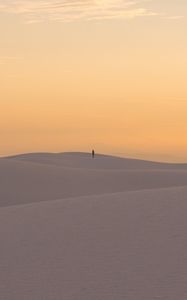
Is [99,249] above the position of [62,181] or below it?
below

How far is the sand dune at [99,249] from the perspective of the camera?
604cm

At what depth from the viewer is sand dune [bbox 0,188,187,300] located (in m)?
6.04

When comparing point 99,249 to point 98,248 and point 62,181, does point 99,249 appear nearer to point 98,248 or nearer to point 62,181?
point 98,248

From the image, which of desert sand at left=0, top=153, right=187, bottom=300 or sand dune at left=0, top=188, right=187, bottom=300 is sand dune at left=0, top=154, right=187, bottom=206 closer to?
desert sand at left=0, top=153, right=187, bottom=300

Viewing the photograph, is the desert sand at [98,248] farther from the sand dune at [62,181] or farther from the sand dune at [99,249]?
the sand dune at [62,181]

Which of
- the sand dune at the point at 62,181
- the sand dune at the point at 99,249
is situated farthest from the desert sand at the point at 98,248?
the sand dune at the point at 62,181

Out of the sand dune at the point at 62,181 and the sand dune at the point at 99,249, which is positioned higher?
the sand dune at the point at 62,181

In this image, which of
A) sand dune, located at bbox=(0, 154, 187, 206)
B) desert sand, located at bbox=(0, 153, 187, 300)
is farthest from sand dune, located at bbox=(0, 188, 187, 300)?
sand dune, located at bbox=(0, 154, 187, 206)

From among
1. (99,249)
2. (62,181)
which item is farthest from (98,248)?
→ (62,181)

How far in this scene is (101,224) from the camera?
27.8 feet

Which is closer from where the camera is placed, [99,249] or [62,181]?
[99,249]

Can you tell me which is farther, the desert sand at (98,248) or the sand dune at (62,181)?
the sand dune at (62,181)

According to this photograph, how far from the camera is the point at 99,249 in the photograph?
7293mm

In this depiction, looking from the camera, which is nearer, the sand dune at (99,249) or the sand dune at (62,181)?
the sand dune at (99,249)
